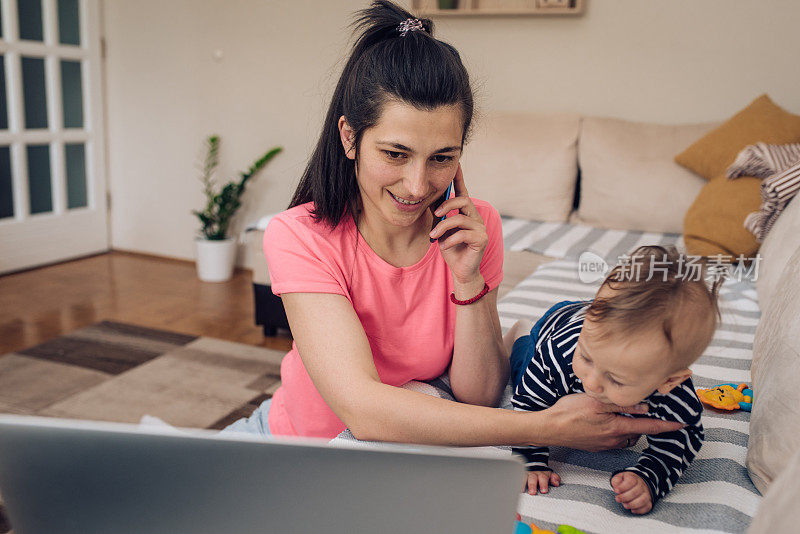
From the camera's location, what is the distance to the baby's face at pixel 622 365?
0.81m

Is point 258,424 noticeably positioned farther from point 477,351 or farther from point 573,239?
point 573,239

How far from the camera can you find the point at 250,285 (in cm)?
381

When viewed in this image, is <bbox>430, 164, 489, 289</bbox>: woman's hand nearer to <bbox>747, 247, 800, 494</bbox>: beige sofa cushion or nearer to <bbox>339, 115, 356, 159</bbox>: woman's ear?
<bbox>339, 115, 356, 159</bbox>: woman's ear

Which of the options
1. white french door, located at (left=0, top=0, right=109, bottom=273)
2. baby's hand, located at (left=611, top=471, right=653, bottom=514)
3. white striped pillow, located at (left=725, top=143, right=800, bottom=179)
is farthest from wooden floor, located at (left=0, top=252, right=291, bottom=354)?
baby's hand, located at (left=611, top=471, right=653, bottom=514)

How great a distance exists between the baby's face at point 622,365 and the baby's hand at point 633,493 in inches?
4.1

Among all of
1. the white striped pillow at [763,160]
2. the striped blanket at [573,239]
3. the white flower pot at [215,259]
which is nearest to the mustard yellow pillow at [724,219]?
the white striped pillow at [763,160]

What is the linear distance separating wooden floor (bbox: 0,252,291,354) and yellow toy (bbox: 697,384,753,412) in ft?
6.67

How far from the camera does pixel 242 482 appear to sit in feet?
1.52

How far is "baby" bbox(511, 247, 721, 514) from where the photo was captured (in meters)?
0.81

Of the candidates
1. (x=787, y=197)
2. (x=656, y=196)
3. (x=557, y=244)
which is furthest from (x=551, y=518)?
(x=656, y=196)

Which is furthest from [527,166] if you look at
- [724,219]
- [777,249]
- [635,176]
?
[777,249]

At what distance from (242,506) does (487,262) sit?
807 mm

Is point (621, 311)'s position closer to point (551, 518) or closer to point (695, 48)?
point (551, 518)

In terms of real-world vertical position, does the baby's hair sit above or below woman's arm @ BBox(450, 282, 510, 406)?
above
